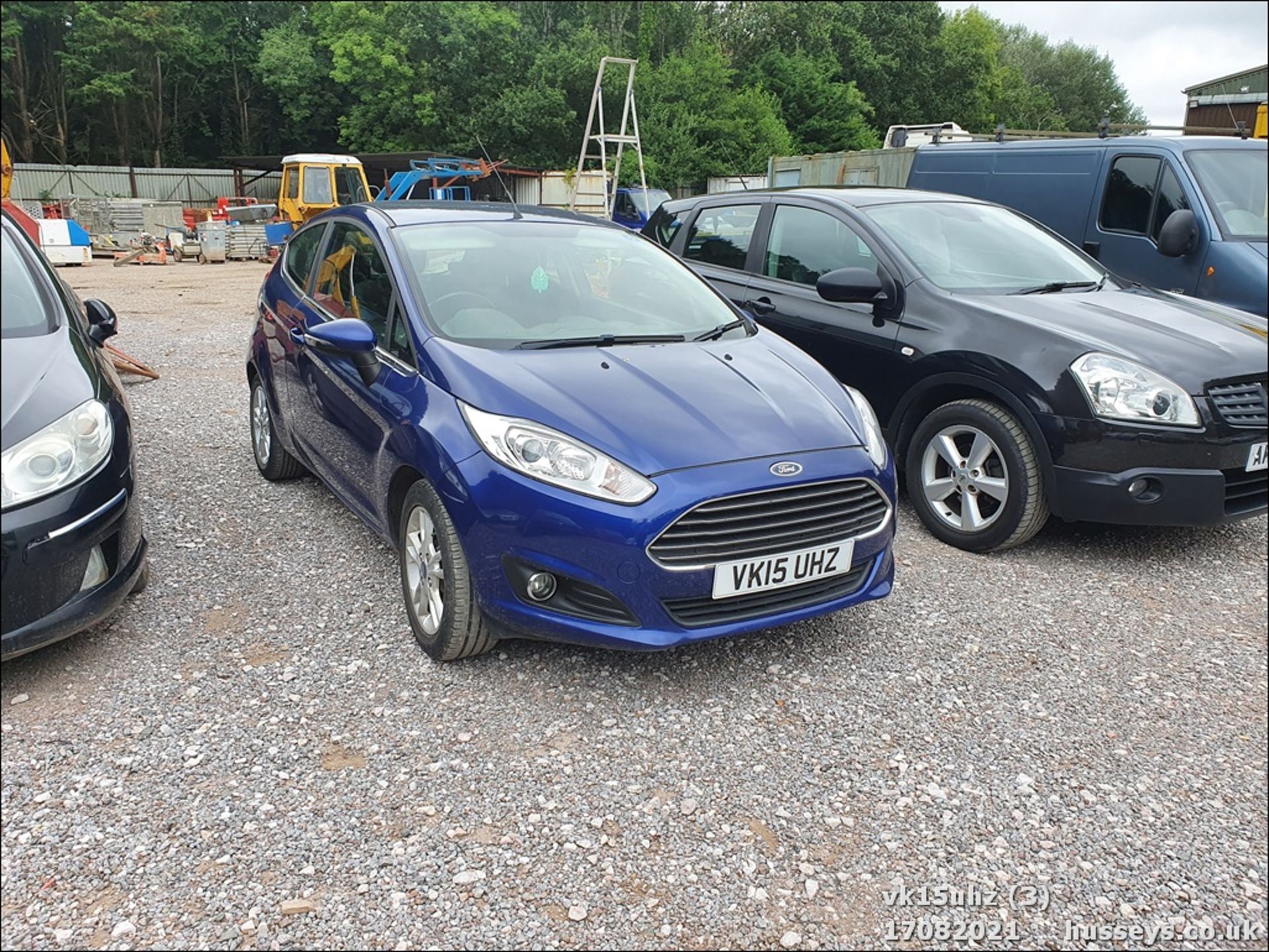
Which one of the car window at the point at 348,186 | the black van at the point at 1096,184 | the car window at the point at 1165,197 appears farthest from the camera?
the car window at the point at 348,186

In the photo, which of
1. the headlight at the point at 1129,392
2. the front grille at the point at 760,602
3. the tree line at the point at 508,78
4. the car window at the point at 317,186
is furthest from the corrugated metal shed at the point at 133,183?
the headlight at the point at 1129,392

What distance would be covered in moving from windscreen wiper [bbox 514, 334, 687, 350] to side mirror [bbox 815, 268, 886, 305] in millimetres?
1144

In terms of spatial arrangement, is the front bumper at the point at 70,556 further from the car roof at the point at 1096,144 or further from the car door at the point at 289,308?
the car roof at the point at 1096,144

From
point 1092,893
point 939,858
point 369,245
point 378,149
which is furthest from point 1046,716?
point 378,149

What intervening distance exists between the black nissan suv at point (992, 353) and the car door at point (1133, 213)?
110cm

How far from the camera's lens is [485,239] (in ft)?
12.9

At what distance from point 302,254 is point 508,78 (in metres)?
30.4

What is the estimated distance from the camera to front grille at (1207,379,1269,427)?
1094 mm

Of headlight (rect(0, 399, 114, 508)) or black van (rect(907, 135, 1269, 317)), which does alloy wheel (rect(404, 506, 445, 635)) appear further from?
black van (rect(907, 135, 1269, 317))

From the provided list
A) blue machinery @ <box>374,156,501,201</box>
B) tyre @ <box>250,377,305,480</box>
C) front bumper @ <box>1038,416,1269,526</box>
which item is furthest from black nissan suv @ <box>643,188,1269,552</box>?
blue machinery @ <box>374,156,501,201</box>

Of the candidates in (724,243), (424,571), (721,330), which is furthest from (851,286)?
(424,571)

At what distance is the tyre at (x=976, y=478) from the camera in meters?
3.94

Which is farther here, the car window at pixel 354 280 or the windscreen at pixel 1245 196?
the car window at pixel 354 280

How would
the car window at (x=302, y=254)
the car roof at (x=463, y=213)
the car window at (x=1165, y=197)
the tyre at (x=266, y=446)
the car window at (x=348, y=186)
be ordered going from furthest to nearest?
the car window at (x=348, y=186) < the car window at (x=1165, y=197) < the tyre at (x=266, y=446) < the car window at (x=302, y=254) < the car roof at (x=463, y=213)
